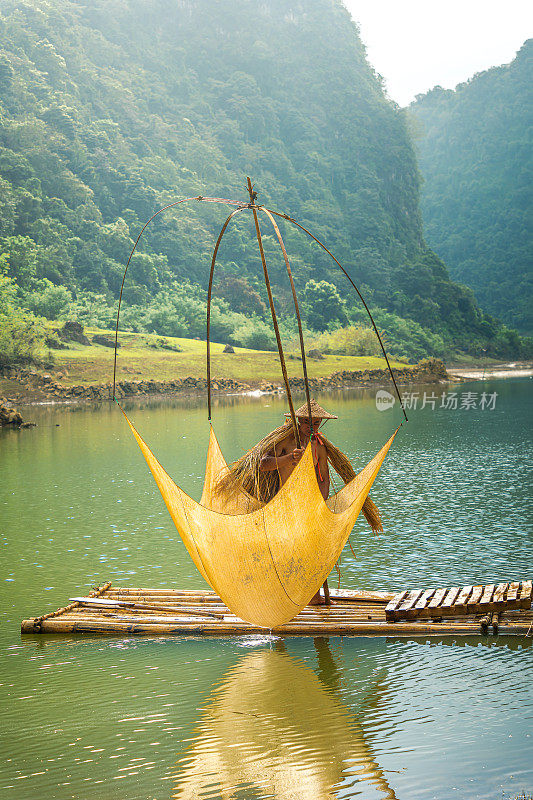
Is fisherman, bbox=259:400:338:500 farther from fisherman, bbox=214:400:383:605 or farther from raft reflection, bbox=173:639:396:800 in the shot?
raft reflection, bbox=173:639:396:800

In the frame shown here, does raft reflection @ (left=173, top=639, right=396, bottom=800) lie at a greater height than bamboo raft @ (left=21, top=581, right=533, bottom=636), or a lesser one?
lesser

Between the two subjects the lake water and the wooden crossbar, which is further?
the wooden crossbar

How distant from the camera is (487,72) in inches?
4579

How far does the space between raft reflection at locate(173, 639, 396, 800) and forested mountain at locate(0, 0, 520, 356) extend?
46.7 metres

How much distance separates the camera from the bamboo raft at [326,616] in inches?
253

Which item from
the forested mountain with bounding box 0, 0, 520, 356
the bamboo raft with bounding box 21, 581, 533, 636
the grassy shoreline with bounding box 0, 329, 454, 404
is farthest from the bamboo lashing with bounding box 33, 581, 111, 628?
the forested mountain with bounding box 0, 0, 520, 356

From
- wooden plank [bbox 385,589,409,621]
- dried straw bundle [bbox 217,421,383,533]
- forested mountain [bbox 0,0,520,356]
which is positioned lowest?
wooden plank [bbox 385,589,409,621]

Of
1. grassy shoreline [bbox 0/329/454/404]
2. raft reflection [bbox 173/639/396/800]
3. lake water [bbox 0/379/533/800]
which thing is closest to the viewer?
raft reflection [bbox 173/639/396/800]

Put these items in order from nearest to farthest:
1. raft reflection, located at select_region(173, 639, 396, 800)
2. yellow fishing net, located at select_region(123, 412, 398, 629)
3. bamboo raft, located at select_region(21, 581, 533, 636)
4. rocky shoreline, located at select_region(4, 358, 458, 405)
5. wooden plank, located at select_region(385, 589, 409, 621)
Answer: raft reflection, located at select_region(173, 639, 396, 800)
yellow fishing net, located at select_region(123, 412, 398, 629)
bamboo raft, located at select_region(21, 581, 533, 636)
wooden plank, located at select_region(385, 589, 409, 621)
rocky shoreline, located at select_region(4, 358, 458, 405)

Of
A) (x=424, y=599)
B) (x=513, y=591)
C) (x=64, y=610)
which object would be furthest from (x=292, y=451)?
(x=64, y=610)

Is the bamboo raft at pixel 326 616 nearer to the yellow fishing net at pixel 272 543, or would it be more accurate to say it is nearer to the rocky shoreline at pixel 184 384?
the yellow fishing net at pixel 272 543

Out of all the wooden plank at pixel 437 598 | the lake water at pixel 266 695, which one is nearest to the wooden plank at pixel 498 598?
→ the lake water at pixel 266 695

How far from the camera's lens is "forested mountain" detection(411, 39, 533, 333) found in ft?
308

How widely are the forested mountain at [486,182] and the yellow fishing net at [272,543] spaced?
84.5 metres
